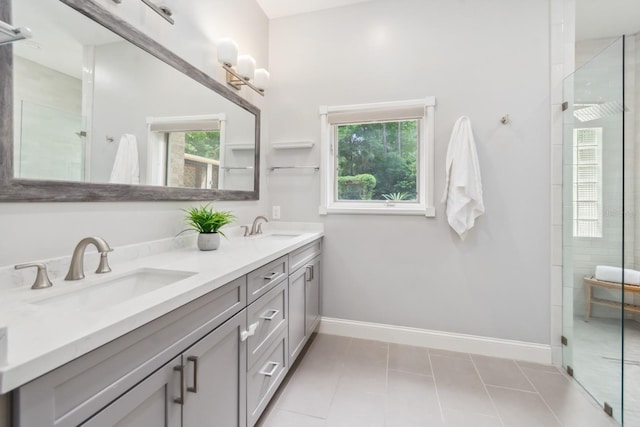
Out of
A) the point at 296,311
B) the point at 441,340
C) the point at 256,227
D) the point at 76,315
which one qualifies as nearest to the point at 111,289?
the point at 76,315

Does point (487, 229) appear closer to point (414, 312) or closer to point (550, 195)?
point (550, 195)

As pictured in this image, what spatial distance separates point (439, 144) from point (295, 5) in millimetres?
1708

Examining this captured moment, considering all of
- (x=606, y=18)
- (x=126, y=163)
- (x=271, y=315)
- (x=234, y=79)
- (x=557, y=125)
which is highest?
(x=606, y=18)

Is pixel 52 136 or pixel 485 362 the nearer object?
pixel 52 136

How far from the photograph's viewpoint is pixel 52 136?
98 cm

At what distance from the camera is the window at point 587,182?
172 cm

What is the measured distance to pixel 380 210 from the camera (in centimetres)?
230

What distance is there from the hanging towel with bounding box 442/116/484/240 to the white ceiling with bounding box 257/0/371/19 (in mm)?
1414

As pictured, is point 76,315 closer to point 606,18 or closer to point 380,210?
point 380,210

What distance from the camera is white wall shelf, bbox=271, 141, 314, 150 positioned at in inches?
96.0

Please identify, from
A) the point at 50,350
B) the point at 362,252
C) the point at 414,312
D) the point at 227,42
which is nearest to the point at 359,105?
the point at 227,42

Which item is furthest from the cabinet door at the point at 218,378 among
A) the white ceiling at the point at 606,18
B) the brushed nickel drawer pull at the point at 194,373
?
the white ceiling at the point at 606,18

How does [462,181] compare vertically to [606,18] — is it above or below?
below

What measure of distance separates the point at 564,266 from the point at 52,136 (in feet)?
9.47
